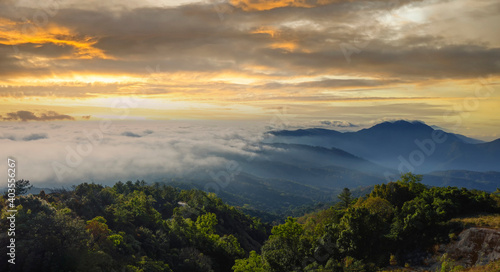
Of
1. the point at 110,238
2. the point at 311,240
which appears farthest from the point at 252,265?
the point at 110,238

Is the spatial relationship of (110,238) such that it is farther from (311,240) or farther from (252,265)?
(311,240)

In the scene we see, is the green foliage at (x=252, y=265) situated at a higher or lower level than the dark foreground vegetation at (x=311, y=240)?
lower

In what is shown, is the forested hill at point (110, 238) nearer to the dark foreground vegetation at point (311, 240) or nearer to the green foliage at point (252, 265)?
the dark foreground vegetation at point (311, 240)

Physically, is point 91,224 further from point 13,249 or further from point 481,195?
point 481,195

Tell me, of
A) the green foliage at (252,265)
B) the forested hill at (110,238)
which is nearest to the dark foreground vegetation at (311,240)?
the green foliage at (252,265)

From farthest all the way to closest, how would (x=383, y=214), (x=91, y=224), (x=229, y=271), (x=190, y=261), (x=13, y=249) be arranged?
1. (x=229, y=271)
2. (x=190, y=261)
3. (x=91, y=224)
4. (x=383, y=214)
5. (x=13, y=249)

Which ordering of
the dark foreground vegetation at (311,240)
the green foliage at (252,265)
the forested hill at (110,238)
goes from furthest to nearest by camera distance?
the green foliage at (252,265) < the dark foreground vegetation at (311,240) < the forested hill at (110,238)

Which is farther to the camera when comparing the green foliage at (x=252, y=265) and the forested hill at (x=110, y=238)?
the green foliage at (x=252, y=265)

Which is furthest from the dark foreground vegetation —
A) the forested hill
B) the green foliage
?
the forested hill

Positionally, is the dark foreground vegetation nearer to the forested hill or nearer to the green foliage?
the green foliage

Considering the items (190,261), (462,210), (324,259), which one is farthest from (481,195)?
(190,261)

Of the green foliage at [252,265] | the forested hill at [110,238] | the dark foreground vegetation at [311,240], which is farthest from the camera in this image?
the green foliage at [252,265]
